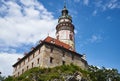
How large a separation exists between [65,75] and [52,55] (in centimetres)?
965

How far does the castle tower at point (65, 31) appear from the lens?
7882 cm

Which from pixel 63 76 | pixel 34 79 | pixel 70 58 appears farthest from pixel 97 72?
pixel 34 79

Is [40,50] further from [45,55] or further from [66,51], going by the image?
[66,51]

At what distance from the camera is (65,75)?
57.0 m

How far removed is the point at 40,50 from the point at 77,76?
1252cm

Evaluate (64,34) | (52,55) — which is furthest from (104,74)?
(64,34)

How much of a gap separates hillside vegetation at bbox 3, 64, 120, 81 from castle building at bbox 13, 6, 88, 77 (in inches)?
134

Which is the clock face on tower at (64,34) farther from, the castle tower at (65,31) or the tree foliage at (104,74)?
the tree foliage at (104,74)

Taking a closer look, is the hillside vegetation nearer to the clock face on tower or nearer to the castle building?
the castle building

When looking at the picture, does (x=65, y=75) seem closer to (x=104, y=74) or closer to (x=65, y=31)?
(x=104, y=74)

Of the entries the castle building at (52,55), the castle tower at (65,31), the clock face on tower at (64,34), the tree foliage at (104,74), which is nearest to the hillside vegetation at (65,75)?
the tree foliage at (104,74)

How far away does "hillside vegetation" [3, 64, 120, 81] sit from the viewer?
56.3 m

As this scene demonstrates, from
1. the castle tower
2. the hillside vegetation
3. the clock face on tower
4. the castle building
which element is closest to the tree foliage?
the hillside vegetation

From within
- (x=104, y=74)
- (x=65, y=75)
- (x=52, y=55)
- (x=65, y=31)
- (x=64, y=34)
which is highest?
(x=65, y=31)
